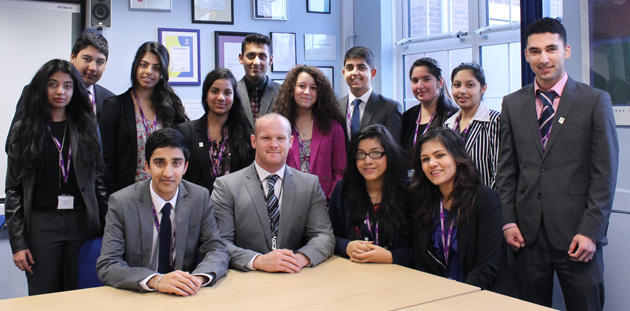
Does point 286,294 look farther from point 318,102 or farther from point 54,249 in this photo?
point 318,102

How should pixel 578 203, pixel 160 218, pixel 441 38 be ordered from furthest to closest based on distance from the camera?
pixel 441 38 → pixel 578 203 → pixel 160 218

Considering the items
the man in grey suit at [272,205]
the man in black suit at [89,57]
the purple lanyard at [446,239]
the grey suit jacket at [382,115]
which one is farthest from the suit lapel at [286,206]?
the man in black suit at [89,57]

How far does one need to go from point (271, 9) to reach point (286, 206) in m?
2.91

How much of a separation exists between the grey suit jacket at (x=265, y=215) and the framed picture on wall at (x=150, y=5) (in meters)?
2.54

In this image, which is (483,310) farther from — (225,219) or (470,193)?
(225,219)

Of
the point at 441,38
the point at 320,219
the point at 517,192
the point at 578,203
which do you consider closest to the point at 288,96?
the point at 320,219

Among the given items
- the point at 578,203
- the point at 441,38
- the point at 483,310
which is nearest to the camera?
the point at 483,310

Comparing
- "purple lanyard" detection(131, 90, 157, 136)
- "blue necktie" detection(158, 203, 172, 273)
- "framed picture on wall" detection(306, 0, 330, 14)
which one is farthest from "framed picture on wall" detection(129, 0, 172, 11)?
"blue necktie" detection(158, 203, 172, 273)

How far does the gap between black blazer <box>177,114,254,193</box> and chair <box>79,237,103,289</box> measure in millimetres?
686

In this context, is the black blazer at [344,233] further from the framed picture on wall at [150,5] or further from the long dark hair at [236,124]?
the framed picture on wall at [150,5]

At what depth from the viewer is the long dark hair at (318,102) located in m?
3.10

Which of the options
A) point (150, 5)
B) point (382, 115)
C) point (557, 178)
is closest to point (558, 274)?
point (557, 178)

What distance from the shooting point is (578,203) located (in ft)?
8.10

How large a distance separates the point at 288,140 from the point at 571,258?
1.36 m
